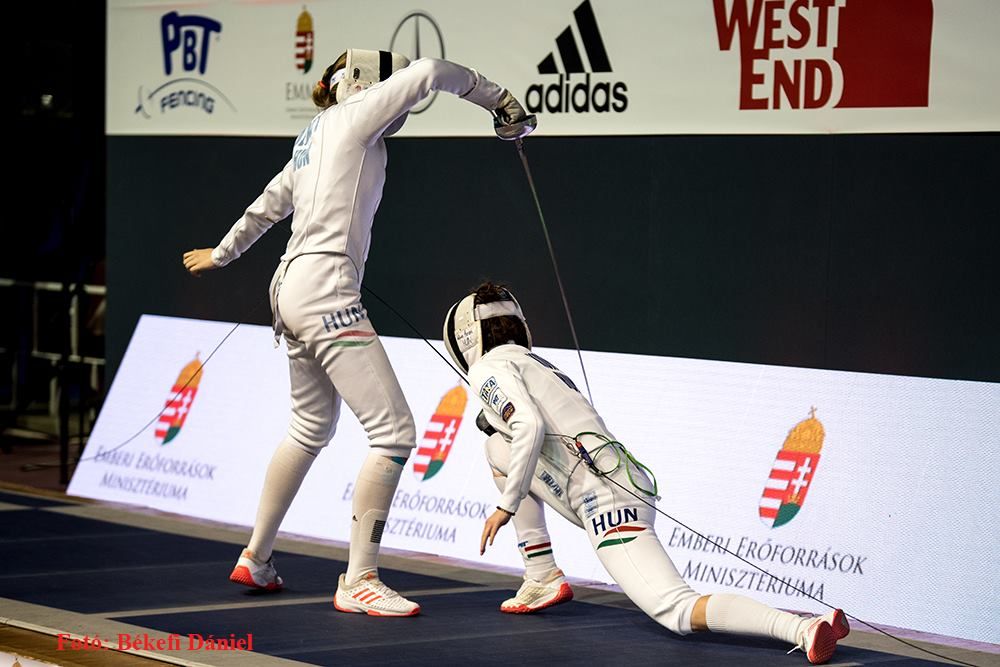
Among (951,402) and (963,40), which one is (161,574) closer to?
(951,402)

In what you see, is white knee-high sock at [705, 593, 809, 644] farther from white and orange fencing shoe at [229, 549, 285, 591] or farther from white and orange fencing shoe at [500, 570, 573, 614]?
white and orange fencing shoe at [229, 549, 285, 591]

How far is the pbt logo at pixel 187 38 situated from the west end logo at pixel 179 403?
128 cm

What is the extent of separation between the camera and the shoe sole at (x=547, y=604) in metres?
4.11

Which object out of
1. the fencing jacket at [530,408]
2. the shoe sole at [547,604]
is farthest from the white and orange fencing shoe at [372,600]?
the fencing jacket at [530,408]

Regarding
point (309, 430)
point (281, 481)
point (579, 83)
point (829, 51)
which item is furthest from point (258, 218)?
point (829, 51)

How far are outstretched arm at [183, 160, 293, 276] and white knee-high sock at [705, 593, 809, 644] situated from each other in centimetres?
157

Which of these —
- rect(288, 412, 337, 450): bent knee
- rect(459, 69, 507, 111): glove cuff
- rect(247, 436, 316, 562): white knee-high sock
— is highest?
rect(459, 69, 507, 111): glove cuff

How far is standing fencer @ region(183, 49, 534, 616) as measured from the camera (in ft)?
13.0

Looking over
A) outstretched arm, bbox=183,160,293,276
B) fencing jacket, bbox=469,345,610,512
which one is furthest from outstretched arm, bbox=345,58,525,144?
fencing jacket, bbox=469,345,610,512

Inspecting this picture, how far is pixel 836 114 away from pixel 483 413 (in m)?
1.59

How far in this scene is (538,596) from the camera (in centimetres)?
412

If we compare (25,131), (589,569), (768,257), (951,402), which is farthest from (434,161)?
(25,131)

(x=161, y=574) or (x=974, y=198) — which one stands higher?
(x=974, y=198)

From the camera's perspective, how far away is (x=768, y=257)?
4.97 metres
